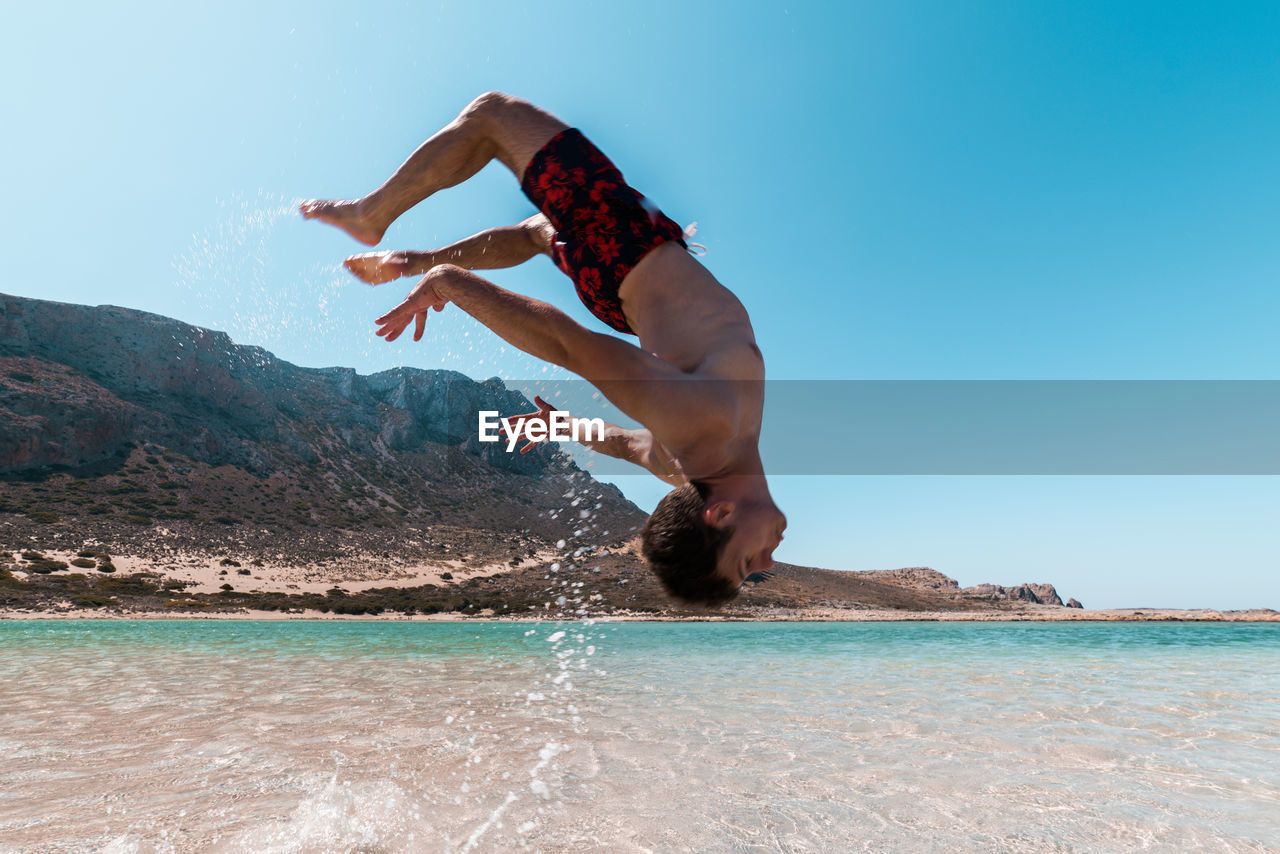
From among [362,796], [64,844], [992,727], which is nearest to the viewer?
[64,844]

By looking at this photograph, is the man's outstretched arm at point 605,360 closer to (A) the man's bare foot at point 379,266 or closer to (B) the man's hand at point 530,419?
(B) the man's hand at point 530,419

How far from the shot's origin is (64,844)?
11.4 ft

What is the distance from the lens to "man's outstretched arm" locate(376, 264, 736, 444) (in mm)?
2082

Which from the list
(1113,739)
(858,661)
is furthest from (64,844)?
(858,661)

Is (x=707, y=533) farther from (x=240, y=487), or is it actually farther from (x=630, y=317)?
(x=240, y=487)

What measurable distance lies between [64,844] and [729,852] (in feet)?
11.7

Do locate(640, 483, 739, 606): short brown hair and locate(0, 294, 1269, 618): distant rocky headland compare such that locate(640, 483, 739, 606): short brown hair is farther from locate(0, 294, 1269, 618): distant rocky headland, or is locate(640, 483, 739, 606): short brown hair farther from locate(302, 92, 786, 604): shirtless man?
locate(0, 294, 1269, 618): distant rocky headland

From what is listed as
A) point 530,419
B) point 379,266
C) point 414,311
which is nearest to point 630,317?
point 530,419

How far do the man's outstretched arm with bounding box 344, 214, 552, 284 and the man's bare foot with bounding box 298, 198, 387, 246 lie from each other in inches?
4.4

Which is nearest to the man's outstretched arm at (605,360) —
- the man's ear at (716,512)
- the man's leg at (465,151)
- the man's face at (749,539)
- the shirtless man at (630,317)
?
the shirtless man at (630,317)

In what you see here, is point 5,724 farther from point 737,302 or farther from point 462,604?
point 462,604

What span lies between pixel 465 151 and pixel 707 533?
216 centimetres

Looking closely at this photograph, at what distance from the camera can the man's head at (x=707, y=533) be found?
2.69m

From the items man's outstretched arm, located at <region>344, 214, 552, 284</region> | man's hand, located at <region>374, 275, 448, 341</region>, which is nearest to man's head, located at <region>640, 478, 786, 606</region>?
man's hand, located at <region>374, 275, 448, 341</region>
